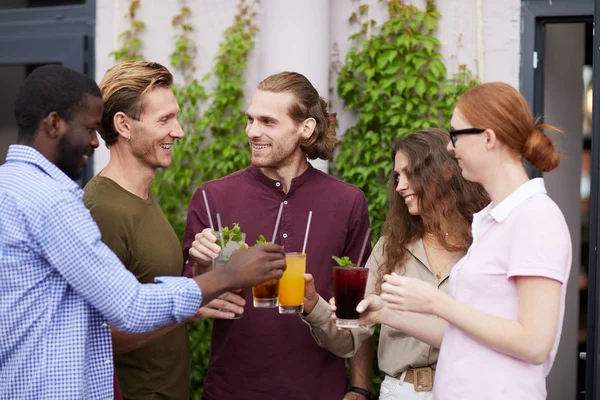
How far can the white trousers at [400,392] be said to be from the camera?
8.40ft

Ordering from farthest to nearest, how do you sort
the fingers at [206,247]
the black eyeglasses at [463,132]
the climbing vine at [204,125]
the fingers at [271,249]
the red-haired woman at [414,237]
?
1. the climbing vine at [204,125]
2. the red-haired woman at [414,237]
3. the fingers at [206,247]
4. the fingers at [271,249]
5. the black eyeglasses at [463,132]

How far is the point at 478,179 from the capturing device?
2.06 m

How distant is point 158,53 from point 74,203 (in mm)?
2998

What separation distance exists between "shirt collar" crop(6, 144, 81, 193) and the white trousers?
51.9 inches

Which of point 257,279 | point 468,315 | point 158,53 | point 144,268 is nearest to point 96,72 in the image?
point 158,53

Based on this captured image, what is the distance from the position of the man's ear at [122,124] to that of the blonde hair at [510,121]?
49.9 inches

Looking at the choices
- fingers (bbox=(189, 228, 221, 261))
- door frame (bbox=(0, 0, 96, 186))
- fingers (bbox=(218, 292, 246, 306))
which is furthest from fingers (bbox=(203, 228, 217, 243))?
door frame (bbox=(0, 0, 96, 186))

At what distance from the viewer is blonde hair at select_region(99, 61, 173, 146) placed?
2.71 m

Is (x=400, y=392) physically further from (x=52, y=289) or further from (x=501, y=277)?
(x=52, y=289)

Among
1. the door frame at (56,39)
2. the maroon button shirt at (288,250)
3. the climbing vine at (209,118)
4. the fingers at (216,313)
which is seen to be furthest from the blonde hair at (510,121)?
the door frame at (56,39)

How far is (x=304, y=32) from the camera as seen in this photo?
4.14m

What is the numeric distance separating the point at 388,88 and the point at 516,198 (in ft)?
7.70

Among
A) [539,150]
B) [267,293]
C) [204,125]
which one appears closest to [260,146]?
[267,293]

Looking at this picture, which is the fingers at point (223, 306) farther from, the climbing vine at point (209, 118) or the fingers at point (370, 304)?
the climbing vine at point (209, 118)
